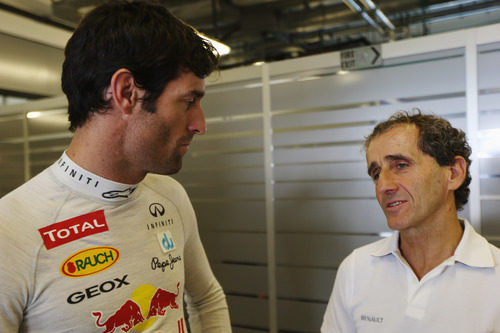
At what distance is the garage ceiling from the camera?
301 centimetres

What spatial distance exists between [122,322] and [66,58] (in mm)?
705

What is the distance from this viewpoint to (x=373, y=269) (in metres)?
1.59

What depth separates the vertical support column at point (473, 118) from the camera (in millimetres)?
2148

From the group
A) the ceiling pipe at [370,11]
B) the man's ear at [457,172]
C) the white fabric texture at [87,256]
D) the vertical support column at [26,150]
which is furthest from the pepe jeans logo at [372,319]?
the vertical support column at [26,150]

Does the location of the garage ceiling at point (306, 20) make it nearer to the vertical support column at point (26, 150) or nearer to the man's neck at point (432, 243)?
the vertical support column at point (26, 150)

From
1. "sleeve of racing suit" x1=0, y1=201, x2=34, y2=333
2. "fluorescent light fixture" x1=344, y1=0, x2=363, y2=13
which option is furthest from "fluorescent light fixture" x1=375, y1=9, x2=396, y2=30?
"sleeve of racing suit" x1=0, y1=201, x2=34, y2=333

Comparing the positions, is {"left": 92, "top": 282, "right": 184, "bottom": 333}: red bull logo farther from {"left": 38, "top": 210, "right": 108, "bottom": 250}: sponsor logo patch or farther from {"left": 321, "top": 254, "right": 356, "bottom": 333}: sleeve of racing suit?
{"left": 321, "top": 254, "right": 356, "bottom": 333}: sleeve of racing suit

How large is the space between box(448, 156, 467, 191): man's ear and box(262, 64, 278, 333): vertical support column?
1.37 m

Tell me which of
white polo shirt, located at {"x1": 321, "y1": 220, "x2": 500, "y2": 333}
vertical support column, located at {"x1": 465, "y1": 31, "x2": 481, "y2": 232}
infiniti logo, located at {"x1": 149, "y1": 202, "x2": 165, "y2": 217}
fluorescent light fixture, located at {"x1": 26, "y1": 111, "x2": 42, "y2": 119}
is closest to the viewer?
infiniti logo, located at {"x1": 149, "y1": 202, "x2": 165, "y2": 217}

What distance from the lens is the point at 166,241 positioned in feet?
3.93

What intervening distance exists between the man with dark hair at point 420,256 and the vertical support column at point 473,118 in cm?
56

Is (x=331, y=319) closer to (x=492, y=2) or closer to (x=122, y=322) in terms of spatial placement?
(x=122, y=322)

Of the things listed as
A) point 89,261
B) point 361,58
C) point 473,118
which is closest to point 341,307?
point 89,261

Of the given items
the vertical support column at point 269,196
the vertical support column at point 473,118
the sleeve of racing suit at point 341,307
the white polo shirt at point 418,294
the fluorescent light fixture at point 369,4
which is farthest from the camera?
the fluorescent light fixture at point 369,4
